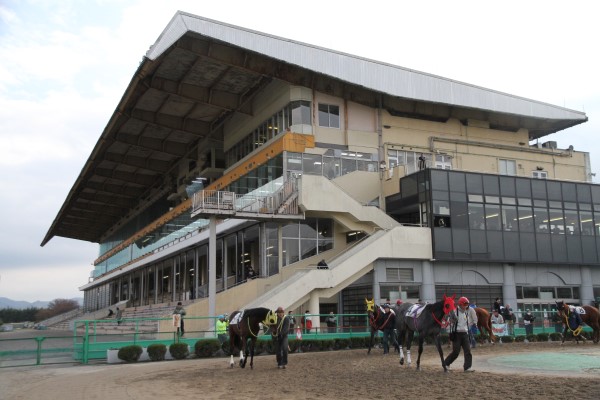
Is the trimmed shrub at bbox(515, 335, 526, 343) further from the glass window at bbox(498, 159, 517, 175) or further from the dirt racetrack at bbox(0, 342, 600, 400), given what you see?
the glass window at bbox(498, 159, 517, 175)

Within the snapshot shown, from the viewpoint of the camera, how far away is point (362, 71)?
136 ft

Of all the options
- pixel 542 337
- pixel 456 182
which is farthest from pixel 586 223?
pixel 542 337

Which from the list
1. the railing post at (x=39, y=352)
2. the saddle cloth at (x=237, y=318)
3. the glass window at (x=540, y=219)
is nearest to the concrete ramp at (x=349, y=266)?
the glass window at (x=540, y=219)

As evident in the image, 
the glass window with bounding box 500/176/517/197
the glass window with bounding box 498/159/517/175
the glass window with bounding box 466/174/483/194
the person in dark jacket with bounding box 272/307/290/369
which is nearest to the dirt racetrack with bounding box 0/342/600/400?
the person in dark jacket with bounding box 272/307/290/369

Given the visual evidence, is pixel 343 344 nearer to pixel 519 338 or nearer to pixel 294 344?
pixel 294 344

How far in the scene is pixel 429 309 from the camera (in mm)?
17281

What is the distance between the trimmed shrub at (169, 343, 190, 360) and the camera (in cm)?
2452

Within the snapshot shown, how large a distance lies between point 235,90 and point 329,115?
8.08 meters

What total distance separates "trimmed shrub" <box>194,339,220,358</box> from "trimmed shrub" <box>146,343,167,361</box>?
1.37 m

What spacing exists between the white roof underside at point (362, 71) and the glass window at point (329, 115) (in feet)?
9.23

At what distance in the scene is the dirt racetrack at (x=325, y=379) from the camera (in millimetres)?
12938

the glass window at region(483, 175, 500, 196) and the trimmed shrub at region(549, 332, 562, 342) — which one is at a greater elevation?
the glass window at region(483, 175, 500, 196)

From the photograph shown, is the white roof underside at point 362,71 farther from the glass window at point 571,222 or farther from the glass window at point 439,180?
the glass window at point 571,222

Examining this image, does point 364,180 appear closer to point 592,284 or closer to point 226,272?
point 226,272
